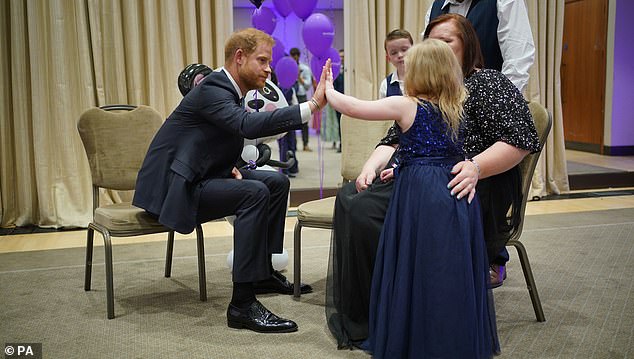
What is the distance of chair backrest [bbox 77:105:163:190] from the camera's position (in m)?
3.20

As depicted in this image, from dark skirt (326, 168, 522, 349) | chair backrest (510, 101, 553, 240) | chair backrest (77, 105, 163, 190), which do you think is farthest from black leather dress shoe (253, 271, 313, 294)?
chair backrest (510, 101, 553, 240)

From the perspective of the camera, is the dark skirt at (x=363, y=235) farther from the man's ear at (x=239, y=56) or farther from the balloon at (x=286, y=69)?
the balloon at (x=286, y=69)

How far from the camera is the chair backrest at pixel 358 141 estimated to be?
3369mm

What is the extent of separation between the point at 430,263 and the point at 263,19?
11.4ft

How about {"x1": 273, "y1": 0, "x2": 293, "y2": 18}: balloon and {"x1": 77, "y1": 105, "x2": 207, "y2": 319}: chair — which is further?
{"x1": 273, "y1": 0, "x2": 293, "y2": 18}: balloon

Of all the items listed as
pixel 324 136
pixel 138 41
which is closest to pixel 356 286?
pixel 138 41

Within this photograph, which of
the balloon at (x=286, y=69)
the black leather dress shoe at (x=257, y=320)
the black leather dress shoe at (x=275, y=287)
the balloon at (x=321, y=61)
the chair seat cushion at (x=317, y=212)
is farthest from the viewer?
the balloon at (x=286, y=69)

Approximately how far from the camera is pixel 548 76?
5594 millimetres

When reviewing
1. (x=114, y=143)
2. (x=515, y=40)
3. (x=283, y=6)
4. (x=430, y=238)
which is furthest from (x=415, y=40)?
(x=430, y=238)

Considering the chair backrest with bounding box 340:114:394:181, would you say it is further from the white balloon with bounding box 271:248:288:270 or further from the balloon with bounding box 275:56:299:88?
the balloon with bounding box 275:56:299:88

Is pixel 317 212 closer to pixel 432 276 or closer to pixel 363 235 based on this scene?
pixel 363 235

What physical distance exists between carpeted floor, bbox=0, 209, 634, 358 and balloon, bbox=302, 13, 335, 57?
183cm

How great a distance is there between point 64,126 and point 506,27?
10.1 feet

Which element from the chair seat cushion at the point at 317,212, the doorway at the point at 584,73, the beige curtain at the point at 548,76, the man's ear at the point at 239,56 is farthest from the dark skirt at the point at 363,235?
the doorway at the point at 584,73
